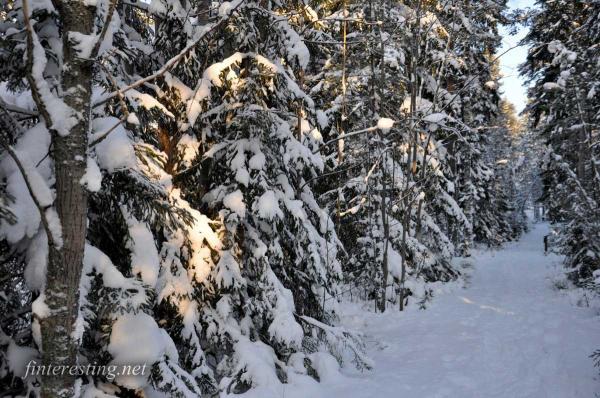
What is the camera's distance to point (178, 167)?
6035mm

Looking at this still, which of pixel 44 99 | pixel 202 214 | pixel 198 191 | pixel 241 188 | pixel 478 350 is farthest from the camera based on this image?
pixel 478 350

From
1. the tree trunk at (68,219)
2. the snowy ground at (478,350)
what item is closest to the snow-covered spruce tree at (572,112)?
the snowy ground at (478,350)

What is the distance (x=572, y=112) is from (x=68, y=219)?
17.7 m

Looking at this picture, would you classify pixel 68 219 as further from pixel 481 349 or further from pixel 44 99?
pixel 481 349

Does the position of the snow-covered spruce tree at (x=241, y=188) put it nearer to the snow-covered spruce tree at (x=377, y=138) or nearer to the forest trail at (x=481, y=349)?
the forest trail at (x=481, y=349)

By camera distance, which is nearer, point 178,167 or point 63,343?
point 63,343

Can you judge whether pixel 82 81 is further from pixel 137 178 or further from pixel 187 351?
pixel 187 351

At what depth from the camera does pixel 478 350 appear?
24.8 ft

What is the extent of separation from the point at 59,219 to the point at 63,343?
2.56 ft

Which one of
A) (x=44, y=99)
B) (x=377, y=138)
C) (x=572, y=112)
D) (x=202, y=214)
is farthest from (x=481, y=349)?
(x=572, y=112)

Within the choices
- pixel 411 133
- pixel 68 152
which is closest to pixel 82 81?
pixel 68 152

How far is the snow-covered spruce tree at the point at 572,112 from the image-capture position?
43.4 feet

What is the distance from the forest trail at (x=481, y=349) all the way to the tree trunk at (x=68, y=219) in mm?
4005

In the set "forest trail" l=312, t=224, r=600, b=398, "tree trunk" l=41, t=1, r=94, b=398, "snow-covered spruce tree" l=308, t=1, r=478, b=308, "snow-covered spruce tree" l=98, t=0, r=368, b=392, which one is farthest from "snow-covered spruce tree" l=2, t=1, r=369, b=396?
"snow-covered spruce tree" l=308, t=1, r=478, b=308
